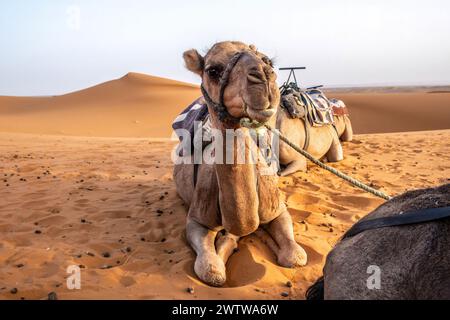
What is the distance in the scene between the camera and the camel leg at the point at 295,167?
6633 mm

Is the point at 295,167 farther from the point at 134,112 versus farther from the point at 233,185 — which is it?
the point at 134,112

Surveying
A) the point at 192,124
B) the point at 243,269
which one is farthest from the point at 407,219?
the point at 192,124

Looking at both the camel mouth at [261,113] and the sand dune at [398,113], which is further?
the sand dune at [398,113]

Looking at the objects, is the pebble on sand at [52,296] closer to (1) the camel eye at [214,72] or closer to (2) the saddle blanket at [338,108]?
(1) the camel eye at [214,72]

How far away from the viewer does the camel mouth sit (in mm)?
2551

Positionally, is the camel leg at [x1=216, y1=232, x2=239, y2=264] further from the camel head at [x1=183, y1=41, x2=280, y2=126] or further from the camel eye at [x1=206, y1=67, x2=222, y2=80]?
the camel eye at [x1=206, y1=67, x2=222, y2=80]

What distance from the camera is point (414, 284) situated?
1.75m

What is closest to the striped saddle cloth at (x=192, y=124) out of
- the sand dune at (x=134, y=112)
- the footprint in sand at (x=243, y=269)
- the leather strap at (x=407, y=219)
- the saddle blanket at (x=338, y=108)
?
the footprint in sand at (x=243, y=269)

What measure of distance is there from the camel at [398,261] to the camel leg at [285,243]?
146cm

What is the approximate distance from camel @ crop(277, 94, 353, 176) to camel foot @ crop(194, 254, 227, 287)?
331 cm

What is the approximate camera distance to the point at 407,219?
194cm

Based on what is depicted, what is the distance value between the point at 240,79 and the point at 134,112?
3057cm

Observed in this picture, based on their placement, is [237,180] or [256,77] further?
[237,180]
